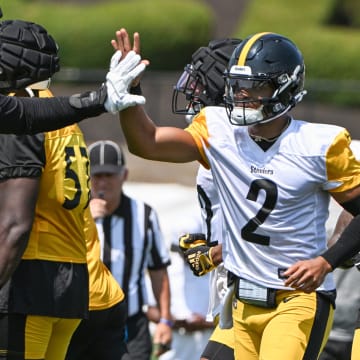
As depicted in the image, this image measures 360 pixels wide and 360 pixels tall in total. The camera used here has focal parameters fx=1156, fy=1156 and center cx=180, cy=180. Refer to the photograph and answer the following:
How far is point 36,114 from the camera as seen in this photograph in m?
4.28

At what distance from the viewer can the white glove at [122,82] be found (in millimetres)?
4219

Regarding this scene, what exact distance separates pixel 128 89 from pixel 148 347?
2917 mm

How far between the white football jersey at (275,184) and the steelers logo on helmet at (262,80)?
14cm

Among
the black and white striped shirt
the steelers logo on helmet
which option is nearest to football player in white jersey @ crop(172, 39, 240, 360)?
the steelers logo on helmet

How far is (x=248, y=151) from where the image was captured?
4.90m

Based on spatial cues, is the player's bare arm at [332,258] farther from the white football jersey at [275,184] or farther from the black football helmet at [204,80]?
the black football helmet at [204,80]

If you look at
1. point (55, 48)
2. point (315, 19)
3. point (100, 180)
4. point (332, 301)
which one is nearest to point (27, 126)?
point (55, 48)

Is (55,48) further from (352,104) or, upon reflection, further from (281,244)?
(352,104)

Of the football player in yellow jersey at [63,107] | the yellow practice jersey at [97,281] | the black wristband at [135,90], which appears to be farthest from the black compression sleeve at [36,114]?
the yellow practice jersey at [97,281]

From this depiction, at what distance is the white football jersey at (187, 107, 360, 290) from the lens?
483 cm

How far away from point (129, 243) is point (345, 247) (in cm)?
238

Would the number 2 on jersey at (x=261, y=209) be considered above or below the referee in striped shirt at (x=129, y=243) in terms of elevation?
above

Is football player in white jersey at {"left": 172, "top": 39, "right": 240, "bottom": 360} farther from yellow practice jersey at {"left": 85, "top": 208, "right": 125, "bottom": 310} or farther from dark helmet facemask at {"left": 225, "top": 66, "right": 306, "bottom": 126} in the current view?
dark helmet facemask at {"left": 225, "top": 66, "right": 306, "bottom": 126}

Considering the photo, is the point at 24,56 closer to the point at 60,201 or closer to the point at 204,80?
the point at 60,201
